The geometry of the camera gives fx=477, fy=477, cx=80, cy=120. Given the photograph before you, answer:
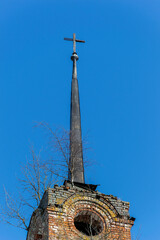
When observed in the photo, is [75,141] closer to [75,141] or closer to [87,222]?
[75,141]

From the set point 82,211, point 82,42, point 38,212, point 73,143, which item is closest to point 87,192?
point 82,211

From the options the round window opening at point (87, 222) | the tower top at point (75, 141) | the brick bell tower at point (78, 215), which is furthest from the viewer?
the tower top at point (75, 141)

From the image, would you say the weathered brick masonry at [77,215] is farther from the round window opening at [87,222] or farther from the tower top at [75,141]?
the tower top at [75,141]

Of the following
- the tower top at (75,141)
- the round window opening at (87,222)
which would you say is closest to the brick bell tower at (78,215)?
the round window opening at (87,222)

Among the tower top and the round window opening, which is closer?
the round window opening

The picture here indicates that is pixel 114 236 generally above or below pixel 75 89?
below

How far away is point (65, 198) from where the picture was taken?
601 inches

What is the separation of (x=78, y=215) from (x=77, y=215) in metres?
0.08

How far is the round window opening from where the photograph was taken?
15.2 m

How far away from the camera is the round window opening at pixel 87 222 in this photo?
15250 millimetres

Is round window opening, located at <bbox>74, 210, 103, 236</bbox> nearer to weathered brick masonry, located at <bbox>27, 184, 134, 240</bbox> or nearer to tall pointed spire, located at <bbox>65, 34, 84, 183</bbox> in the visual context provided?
weathered brick masonry, located at <bbox>27, 184, 134, 240</bbox>

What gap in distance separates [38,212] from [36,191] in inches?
64.7

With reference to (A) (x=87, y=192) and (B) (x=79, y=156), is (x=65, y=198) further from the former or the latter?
(B) (x=79, y=156)

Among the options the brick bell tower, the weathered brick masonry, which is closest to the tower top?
the brick bell tower
